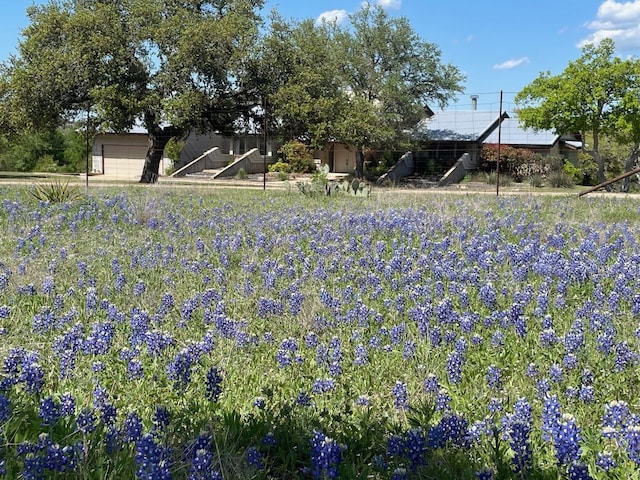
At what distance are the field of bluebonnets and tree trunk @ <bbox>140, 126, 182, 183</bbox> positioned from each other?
18.5 metres

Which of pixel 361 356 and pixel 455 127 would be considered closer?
pixel 361 356

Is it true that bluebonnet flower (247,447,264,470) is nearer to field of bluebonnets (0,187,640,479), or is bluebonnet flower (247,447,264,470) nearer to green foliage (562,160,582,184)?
field of bluebonnets (0,187,640,479)

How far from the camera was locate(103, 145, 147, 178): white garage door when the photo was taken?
3466 centimetres

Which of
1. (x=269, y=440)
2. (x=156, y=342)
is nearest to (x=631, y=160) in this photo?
(x=156, y=342)

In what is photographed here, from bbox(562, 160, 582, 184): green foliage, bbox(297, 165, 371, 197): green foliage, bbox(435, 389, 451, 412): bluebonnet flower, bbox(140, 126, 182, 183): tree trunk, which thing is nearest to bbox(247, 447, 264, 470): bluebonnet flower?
bbox(435, 389, 451, 412): bluebonnet flower

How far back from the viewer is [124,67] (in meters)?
22.5

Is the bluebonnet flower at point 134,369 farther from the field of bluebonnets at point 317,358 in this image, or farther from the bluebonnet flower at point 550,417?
the bluebonnet flower at point 550,417

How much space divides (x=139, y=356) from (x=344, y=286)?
1.96m

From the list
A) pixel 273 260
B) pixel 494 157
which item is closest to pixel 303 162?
pixel 494 157

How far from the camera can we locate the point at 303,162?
30938mm

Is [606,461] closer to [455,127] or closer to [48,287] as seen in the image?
[48,287]

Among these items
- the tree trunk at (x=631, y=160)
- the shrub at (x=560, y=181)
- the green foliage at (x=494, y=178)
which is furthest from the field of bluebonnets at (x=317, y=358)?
the shrub at (x=560, y=181)

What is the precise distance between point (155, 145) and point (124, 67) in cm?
352

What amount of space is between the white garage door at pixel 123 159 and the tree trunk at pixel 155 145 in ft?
31.4
